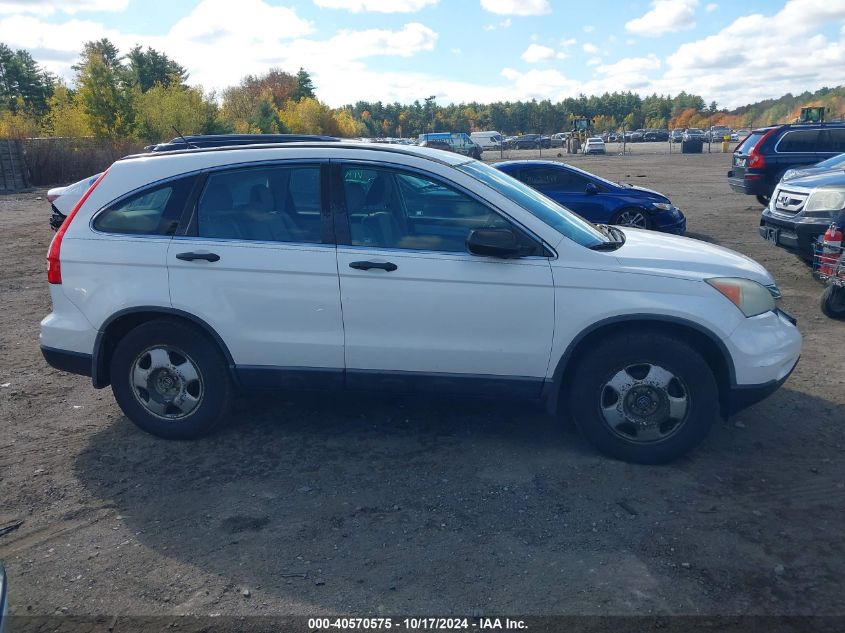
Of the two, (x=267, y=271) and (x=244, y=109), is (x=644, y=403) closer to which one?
(x=267, y=271)

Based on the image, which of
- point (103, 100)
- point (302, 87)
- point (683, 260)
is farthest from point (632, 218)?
point (302, 87)

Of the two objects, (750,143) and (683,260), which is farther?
(750,143)

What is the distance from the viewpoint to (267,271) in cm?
462

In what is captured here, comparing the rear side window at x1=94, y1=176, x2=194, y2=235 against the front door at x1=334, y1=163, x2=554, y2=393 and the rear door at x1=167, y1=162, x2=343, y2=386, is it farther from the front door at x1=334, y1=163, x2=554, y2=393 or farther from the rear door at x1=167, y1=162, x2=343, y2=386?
the front door at x1=334, y1=163, x2=554, y2=393

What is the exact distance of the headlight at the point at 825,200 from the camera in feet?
30.2

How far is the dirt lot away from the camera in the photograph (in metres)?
3.38

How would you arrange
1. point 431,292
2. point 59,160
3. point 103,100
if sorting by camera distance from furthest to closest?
1. point 103,100
2. point 59,160
3. point 431,292

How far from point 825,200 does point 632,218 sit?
332cm

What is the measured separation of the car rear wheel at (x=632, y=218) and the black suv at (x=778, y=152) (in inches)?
261

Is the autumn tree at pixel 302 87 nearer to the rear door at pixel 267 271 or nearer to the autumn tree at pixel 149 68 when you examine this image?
the autumn tree at pixel 149 68

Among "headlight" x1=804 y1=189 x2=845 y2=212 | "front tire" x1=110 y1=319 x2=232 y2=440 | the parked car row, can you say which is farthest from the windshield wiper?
"headlight" x1=804 y1=189 x2=845 y2=212

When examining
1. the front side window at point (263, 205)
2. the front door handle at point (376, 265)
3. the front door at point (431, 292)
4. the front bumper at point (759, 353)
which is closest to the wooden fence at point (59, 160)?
the front side window at point (263, 205)

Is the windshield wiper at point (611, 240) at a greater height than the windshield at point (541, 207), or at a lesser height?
lesser

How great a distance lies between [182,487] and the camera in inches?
174
